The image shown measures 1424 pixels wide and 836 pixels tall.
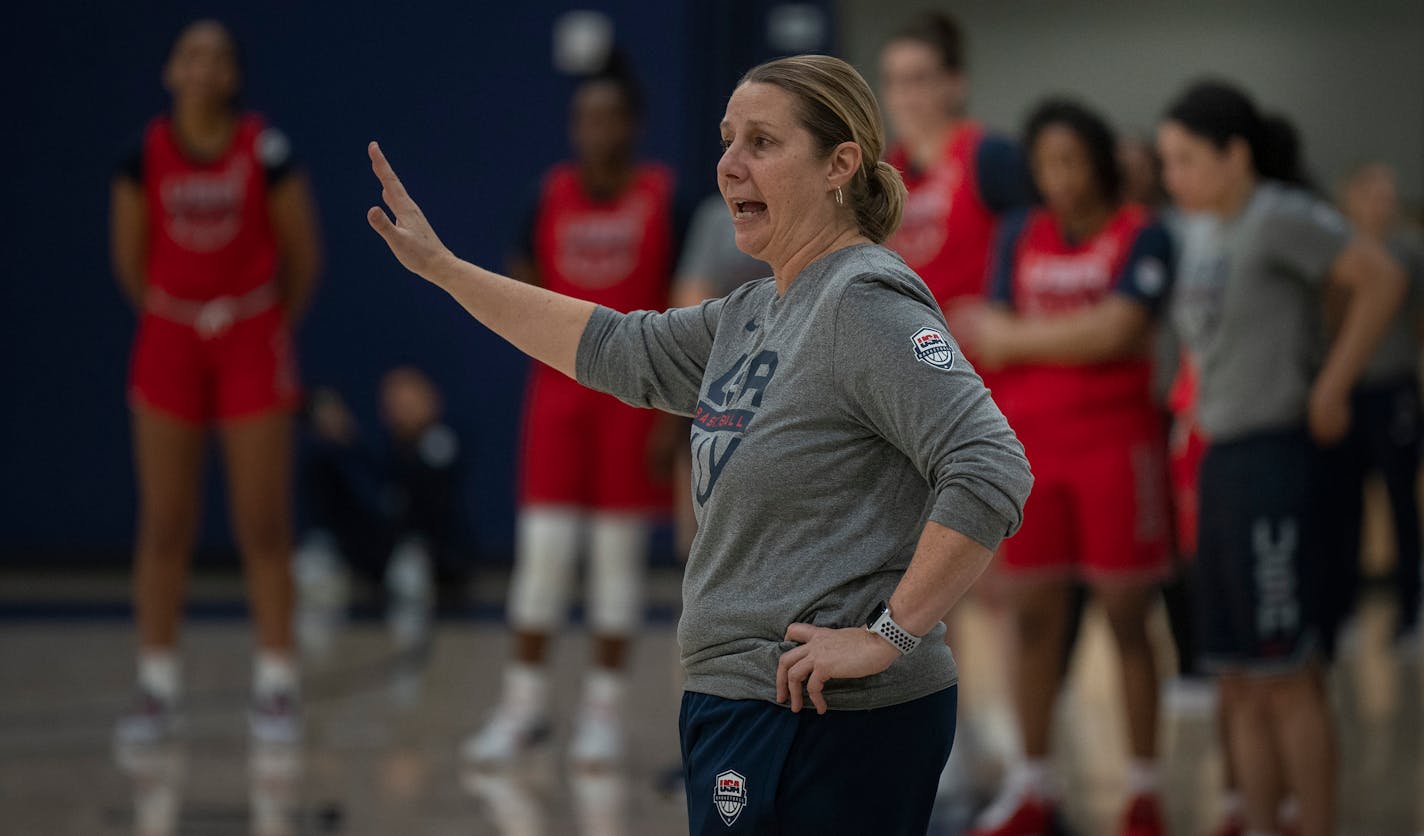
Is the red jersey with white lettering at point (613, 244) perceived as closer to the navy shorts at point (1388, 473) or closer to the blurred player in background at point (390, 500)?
the navy shorts at point (1388, 473)

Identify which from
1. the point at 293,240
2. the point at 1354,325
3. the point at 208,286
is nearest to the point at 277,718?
the point at 208,286

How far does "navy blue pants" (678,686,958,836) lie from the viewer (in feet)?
6.63

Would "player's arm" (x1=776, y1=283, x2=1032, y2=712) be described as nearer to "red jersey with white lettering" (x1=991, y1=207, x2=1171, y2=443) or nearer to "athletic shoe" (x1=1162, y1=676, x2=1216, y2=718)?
"red jersey with white lettering" (x1=991, y1=207, x2=1171, y2=443)

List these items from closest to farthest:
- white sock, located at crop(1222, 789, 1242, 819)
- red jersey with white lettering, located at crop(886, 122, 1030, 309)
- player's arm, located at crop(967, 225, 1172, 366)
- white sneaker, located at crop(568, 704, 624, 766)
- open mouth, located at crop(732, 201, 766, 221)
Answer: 1. open mouth, located at crop(732, 201, 766, 221)
2. player's arm, located at crop(967, 225, 1172, 366)
3. white sock, located at crop(1222, 789, 1242, 819)
4. red jersey with white lettering, located at crop(886, 122, 1030, 309)
5. white sneaker, located at crop(568, 704, 624, 766)

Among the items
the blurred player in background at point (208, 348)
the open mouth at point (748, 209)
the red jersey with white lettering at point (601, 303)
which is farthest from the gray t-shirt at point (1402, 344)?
the open mouth at point (748, 209)

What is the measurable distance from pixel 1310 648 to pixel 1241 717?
8.6 inches

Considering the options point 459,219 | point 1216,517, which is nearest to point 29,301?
point 459,219

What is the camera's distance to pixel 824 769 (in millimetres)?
2020

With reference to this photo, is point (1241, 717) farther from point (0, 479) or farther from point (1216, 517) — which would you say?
point (0, 479)

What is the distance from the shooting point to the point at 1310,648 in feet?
12.5

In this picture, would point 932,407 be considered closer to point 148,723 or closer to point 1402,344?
point 148,723

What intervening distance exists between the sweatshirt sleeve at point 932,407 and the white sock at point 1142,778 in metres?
2.55

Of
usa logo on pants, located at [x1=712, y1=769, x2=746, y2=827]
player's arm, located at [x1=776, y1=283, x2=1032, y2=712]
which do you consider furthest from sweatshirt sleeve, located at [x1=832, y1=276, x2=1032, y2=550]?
usa logo on pants, located at [x1=712, y1=769, x2=746, y2=827]

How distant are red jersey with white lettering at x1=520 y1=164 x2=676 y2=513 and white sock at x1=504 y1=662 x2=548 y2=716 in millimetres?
525
